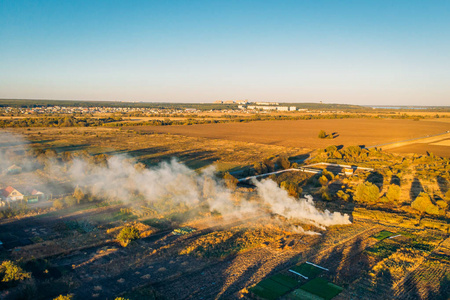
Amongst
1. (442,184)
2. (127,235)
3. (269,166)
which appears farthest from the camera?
(269,166)

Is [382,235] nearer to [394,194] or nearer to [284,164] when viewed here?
[394,194]

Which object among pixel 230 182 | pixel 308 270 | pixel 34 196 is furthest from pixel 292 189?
pixel 34 196

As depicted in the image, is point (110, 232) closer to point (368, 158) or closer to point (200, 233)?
point (200, 233)

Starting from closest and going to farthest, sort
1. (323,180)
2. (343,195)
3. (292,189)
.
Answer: (292,189) < (343,195) < (323,180)

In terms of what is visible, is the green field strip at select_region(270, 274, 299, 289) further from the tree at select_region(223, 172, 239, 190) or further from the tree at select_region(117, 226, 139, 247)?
the tree at select_region(223, 172, 239, 190)

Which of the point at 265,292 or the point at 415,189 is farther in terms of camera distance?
the point at 415,189

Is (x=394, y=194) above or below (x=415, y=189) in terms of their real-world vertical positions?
above
